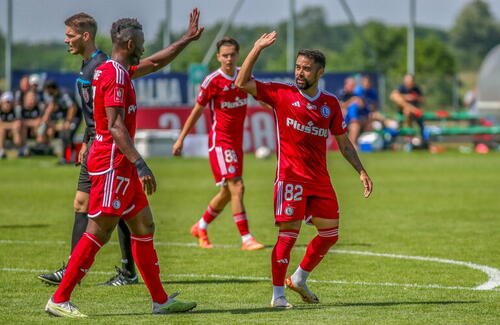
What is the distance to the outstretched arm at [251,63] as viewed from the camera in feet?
25.8

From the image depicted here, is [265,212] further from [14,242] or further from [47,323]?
[47,323]

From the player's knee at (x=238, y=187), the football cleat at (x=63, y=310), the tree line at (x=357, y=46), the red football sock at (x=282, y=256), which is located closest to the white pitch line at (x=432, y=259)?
the player's knee at (x=238, y=187)

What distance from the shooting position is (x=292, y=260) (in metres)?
11.0

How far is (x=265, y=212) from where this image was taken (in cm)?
1612

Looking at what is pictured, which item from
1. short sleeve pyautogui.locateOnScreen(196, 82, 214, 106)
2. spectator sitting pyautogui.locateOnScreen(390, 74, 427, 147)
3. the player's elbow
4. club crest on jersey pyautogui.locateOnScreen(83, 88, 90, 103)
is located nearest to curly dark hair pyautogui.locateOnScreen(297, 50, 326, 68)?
the player's elbow

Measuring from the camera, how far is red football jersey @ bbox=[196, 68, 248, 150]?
475 inches

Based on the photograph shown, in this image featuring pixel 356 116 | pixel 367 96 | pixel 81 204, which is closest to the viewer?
pixel 81 204

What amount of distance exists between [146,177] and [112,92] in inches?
25.8

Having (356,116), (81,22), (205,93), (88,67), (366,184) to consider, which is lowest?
(356,116)

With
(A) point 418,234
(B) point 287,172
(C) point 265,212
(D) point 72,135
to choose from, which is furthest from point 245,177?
(B) point 287,172

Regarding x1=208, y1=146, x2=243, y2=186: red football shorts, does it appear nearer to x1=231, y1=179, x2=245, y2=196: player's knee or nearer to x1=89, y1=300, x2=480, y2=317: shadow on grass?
x1=231, y1=179, x2=245, y2=196: player's knee

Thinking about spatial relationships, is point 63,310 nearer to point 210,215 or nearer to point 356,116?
point 210,215

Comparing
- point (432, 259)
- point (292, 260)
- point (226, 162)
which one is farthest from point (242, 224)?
point (432, 259)

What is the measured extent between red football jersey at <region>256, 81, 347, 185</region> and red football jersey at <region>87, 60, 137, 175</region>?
3.96 feet
